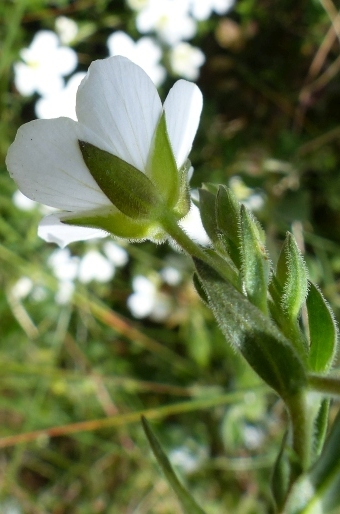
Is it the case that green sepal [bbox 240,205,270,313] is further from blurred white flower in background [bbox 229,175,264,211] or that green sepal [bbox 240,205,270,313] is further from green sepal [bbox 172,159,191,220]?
blurred white flower in background [bbox 229,175,264,211]

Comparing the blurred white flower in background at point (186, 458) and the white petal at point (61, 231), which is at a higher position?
the white petal at point (61, 231)

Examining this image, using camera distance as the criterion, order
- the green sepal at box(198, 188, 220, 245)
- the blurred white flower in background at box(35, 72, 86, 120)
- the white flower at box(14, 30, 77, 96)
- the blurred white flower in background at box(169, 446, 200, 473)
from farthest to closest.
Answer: the blurred white flower in background at box(169, 446, 200, 473)
the white flower at box(14, 30, 77, 96)
the blurred white flower in background at box(35, 72, 86, 120)
the green sepal at box(198, 188, 220, 245)

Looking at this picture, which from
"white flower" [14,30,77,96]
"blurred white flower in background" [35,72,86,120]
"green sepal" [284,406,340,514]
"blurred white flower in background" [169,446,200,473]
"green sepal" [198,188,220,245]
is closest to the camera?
"green sepal" [284,406,340,514]

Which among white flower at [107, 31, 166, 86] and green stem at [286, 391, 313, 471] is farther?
white flower at [107, 31, 166, 86]

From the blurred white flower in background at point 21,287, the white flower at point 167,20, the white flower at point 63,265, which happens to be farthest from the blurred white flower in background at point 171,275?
the white flower at point 167,20

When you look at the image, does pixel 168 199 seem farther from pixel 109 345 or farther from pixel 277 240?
pixel 109 345

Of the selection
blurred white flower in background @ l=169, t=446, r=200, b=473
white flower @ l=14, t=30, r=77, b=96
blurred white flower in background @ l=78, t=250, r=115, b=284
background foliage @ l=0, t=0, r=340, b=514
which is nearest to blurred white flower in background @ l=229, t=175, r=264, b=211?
background foliage @ l=0, t=0, r=340, b=514

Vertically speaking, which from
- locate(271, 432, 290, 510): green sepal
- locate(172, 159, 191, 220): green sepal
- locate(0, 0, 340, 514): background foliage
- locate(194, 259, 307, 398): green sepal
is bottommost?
locate(0, 0, 340, 514): background foliage

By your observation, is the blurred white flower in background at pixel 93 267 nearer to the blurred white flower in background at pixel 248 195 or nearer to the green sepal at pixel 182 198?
the blurred white flower in background at pixel 248 195
